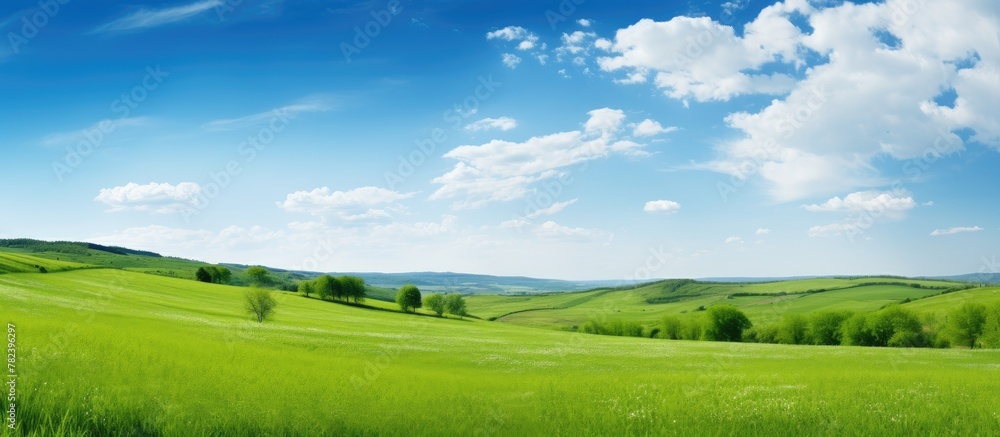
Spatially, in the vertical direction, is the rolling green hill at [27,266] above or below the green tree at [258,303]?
above

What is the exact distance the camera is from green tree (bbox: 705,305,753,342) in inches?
4126

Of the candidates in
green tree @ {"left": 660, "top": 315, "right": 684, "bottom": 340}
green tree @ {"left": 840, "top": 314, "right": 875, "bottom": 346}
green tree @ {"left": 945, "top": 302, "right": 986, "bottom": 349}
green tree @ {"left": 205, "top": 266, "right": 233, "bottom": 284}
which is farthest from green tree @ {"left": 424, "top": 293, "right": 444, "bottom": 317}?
green tree @ {"left": 945, "top": 302, "right": 986, "bottom": 349}

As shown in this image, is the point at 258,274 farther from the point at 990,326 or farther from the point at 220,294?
the point at 990,326

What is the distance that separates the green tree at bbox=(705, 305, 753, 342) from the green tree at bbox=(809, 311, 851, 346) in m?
11.9

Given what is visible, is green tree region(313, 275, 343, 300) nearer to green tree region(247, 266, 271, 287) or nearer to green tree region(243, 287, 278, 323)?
green tree region(247, 266, 271, 287)

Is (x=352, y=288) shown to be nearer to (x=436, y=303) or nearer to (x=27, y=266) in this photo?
(x=436, y=303)

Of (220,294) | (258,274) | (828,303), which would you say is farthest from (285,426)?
(828,303)

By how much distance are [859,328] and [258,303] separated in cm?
9676

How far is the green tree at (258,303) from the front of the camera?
7462 cm

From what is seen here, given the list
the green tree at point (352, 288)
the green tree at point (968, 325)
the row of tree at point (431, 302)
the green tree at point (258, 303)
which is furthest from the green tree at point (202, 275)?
→ the green tree at point (968, 325)

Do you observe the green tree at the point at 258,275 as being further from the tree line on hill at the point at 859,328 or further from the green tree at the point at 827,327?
the green tree at the point at 827,327

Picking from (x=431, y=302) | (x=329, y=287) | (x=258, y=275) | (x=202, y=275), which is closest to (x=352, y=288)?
(x=329, y=287)

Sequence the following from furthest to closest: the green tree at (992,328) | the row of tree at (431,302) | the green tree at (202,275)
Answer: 1. the green tree at (202,275)
2. the row of tree at (431,302)
3. the green tree at (992,328)

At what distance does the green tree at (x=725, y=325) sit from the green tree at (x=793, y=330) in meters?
6.35
